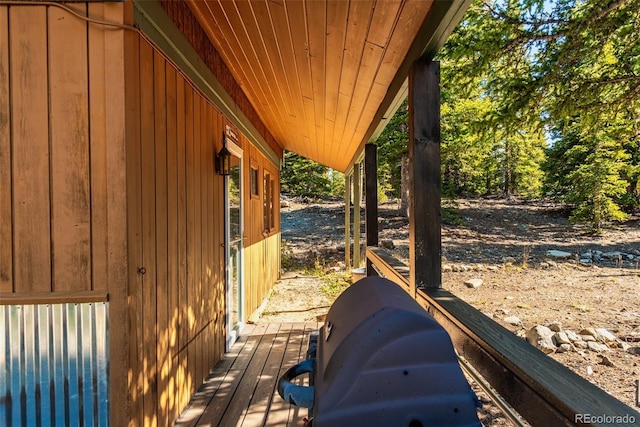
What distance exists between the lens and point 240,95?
4.12 m

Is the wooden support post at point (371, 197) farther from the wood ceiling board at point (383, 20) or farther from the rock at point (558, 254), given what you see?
the rock at point (558, 254)

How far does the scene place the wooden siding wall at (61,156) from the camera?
1.71 meters

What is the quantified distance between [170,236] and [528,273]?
726 cm

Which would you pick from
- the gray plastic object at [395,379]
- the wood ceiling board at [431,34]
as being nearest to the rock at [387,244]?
the wood ceiling board at [431,34]

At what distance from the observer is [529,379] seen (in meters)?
0.96

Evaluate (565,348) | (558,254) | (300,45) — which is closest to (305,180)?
(558,254)

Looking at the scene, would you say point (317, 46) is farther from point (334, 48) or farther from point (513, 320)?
point (513, 320)

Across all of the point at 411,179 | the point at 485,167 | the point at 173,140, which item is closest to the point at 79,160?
the point at 173,140

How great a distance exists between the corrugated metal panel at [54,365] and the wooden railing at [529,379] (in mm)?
1693

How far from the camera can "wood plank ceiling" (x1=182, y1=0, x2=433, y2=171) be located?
192 centimetres

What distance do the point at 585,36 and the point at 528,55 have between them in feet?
2.01

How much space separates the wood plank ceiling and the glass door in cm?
88

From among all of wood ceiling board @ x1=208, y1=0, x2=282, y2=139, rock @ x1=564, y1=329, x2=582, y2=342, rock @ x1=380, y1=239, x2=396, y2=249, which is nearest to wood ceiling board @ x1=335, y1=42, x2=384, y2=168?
wood ceiling board @ x1=208, y1=0, x2=282, y2=139

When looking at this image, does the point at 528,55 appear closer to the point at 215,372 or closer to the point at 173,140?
the point at 173,140
